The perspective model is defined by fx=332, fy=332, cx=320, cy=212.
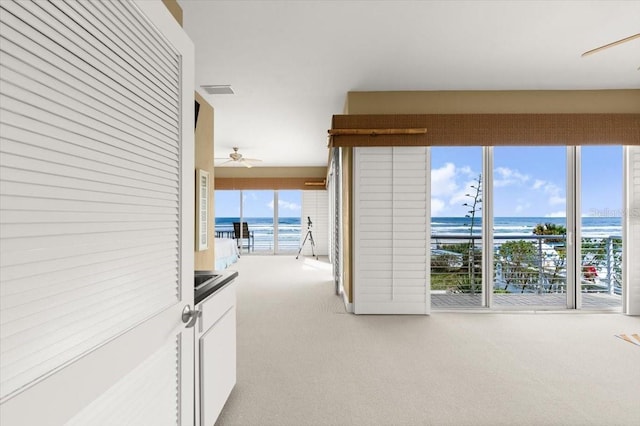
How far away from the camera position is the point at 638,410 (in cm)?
206

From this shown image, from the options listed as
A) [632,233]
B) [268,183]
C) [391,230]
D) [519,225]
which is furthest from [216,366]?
[268,183]

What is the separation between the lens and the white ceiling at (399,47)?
2.48m

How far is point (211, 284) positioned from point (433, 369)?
73.1 inches

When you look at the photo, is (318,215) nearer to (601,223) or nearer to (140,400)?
(601,223)

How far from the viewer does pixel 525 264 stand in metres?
4.32

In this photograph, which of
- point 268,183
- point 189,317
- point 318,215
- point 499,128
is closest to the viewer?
point 189,317

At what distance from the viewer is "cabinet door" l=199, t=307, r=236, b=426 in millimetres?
1603

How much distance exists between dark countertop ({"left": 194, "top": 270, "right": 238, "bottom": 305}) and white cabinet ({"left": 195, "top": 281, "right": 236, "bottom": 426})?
3 centimetres

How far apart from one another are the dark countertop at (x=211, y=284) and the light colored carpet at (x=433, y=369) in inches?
32.3

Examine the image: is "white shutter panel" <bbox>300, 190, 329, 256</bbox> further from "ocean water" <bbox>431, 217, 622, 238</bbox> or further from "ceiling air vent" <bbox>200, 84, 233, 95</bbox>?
"ceiling air vent" <bbox>200, 84, 233, 95</bbox>

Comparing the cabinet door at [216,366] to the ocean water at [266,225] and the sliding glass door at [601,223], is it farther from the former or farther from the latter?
the ocean water at [266,225]

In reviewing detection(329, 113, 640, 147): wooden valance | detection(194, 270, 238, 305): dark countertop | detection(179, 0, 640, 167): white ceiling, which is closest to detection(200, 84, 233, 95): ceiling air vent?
detection(179, 0, 640, 167): white ceiling

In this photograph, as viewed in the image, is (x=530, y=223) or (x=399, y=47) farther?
(x=530, y=223)

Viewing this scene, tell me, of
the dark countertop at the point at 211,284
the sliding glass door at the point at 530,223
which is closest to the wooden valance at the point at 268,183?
the sliding glass door at the point at 530,223
